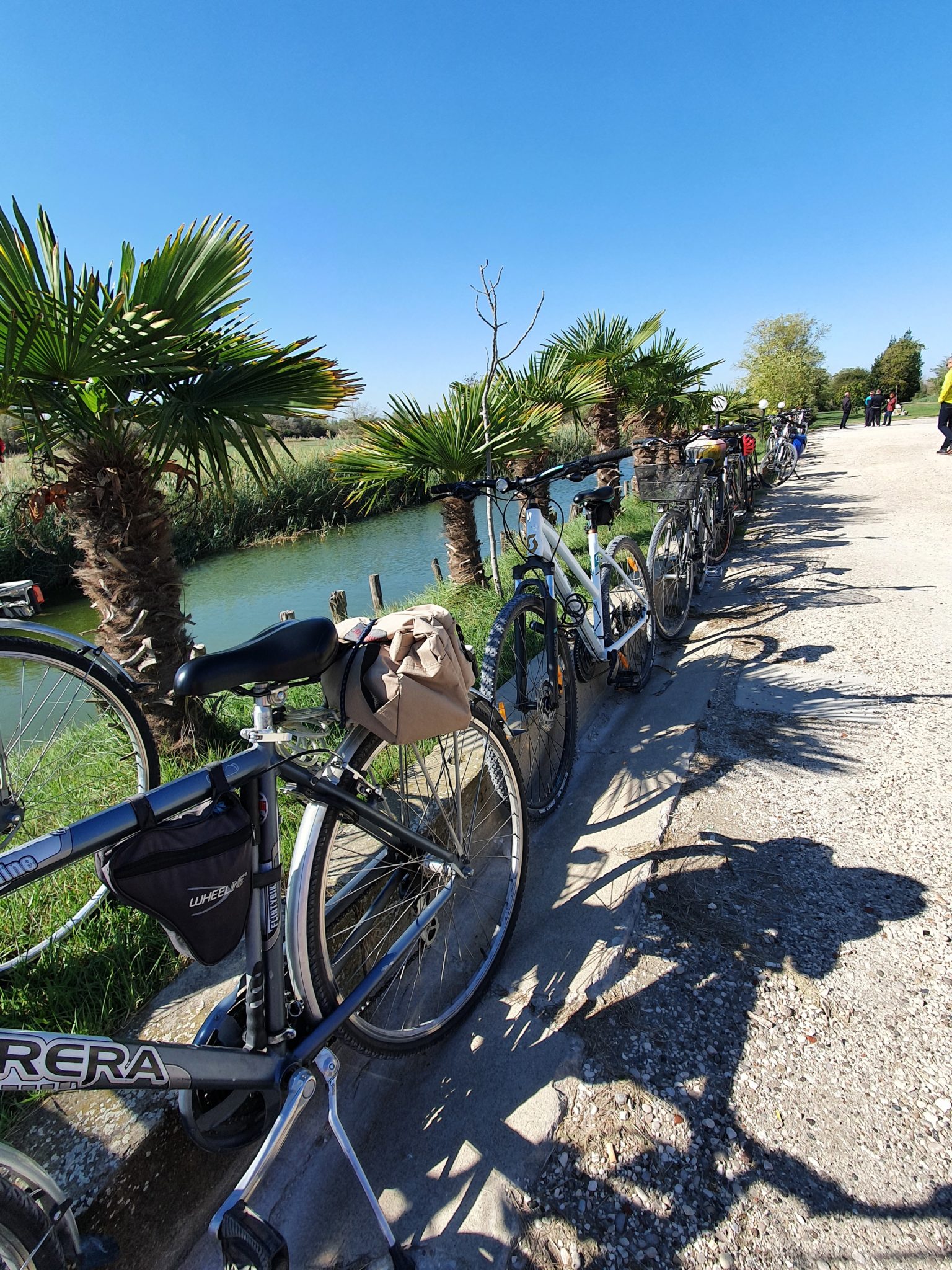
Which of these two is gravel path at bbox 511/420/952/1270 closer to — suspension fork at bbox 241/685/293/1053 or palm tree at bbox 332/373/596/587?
suspension fork at bbox 241/685/293/1053

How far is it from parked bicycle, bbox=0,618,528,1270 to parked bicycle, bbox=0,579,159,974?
0.79 m

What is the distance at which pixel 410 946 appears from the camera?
5.95ft

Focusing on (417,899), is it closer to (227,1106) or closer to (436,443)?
(227,1106)

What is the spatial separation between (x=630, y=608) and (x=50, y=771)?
320cm

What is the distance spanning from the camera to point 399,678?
1.50m

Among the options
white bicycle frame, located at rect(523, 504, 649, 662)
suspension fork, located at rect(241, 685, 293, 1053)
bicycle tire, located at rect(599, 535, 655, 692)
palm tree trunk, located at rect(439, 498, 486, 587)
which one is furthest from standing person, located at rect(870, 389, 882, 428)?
suspension fork, located at rect(241, 685, 293, 1053)

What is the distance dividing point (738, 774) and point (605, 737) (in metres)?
0.79

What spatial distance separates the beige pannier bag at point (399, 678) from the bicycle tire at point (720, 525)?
222 inches

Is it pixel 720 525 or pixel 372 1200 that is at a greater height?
pixel 720 525

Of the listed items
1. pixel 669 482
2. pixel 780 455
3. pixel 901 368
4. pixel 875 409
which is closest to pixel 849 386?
pixel 901 368

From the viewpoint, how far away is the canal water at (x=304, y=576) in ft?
28.3

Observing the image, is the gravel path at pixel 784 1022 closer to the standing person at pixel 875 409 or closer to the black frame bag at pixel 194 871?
the black frame bag at pixel 194 871

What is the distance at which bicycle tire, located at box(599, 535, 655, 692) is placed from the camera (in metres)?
3.79

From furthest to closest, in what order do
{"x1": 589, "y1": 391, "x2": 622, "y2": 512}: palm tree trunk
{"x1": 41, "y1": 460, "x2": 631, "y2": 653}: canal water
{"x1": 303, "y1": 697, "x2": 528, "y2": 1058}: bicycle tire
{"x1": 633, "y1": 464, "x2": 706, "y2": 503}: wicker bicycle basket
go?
{"x1": 589, "y1": 391, "x2": 622, "y2": 512}: palm tree trunk → {"x1": 41, "y1": 460, "x2": 631, "y2": 653}: canal water → {"x1": 633, "y1": 464, "x2": 706, "y2": 503}: wicker bicycle basket → {"x1": 303, "y1": 697, "x2": 528, "y2": 1058}: bicycle tire
